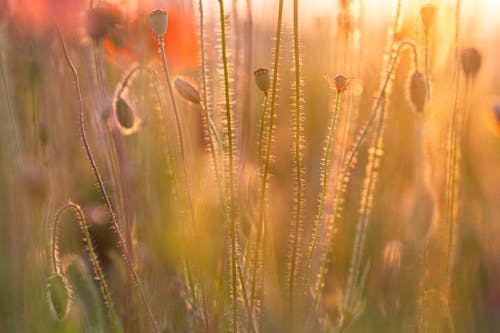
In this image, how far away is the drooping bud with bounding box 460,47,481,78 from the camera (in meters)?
1.90

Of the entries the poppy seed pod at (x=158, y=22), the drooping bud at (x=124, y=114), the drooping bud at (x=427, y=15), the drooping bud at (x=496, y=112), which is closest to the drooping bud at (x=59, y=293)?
the drooping bud at (x=124, y=114)

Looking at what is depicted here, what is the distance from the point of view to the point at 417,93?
183 cm

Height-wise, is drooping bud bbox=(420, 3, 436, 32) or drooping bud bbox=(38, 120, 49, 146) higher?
drooping bud bbox=(420, 3, 436, 32)

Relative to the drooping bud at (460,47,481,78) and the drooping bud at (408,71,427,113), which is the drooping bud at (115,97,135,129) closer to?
the drooping bud at (408,71,427,113)

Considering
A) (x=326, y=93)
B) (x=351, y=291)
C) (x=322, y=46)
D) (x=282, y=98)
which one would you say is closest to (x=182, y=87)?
(x=351, y=291)

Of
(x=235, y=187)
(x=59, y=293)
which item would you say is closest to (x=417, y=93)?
(x=235, y=187)

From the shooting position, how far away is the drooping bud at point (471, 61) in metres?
1.90

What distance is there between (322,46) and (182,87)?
181 centimetres

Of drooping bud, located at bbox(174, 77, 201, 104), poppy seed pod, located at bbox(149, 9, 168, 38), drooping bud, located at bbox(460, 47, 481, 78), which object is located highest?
poppy seed pod, located at bbox(149, 9, 168, 38)

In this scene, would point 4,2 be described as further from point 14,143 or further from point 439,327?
point 439,327

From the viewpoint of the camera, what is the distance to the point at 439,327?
1.86 meters

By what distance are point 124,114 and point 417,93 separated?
795 mm

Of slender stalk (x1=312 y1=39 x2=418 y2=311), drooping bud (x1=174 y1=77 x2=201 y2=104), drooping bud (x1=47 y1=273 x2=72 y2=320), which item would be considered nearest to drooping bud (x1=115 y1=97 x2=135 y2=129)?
drooping bud (x1=174 y1=77 x2=201 y2=104)

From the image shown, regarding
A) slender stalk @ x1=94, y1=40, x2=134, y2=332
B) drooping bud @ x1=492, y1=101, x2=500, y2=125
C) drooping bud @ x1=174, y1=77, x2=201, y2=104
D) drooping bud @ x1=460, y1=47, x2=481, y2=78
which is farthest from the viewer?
drooping bud @ x1=492, y1=101, x2=500, y2=125
